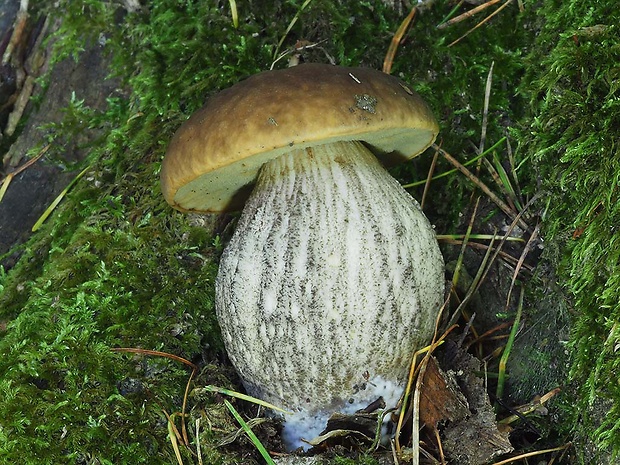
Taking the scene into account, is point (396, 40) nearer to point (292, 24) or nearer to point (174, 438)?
point (292, 24)

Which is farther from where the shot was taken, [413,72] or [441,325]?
[413,72]

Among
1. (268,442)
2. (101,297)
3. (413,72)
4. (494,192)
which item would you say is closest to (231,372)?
(268,442)

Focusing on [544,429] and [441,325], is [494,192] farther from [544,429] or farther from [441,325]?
[544,429]

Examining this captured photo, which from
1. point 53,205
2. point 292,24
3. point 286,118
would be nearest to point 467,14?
point 292,24

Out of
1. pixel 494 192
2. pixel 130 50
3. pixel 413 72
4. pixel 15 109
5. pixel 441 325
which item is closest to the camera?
pixel 441 325

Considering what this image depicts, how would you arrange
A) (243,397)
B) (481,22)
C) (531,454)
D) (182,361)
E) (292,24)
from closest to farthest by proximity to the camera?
(531,454)
(243,397)
(182,361)
(481,22)
(292,24)

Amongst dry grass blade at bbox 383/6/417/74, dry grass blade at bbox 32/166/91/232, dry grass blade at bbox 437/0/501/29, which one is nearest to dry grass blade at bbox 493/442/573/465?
dry grass blade at bbox 383/6/417/74

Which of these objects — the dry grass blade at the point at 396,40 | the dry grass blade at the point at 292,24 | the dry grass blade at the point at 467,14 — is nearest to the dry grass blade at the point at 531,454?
the dry grass blade at the point at 396,40
